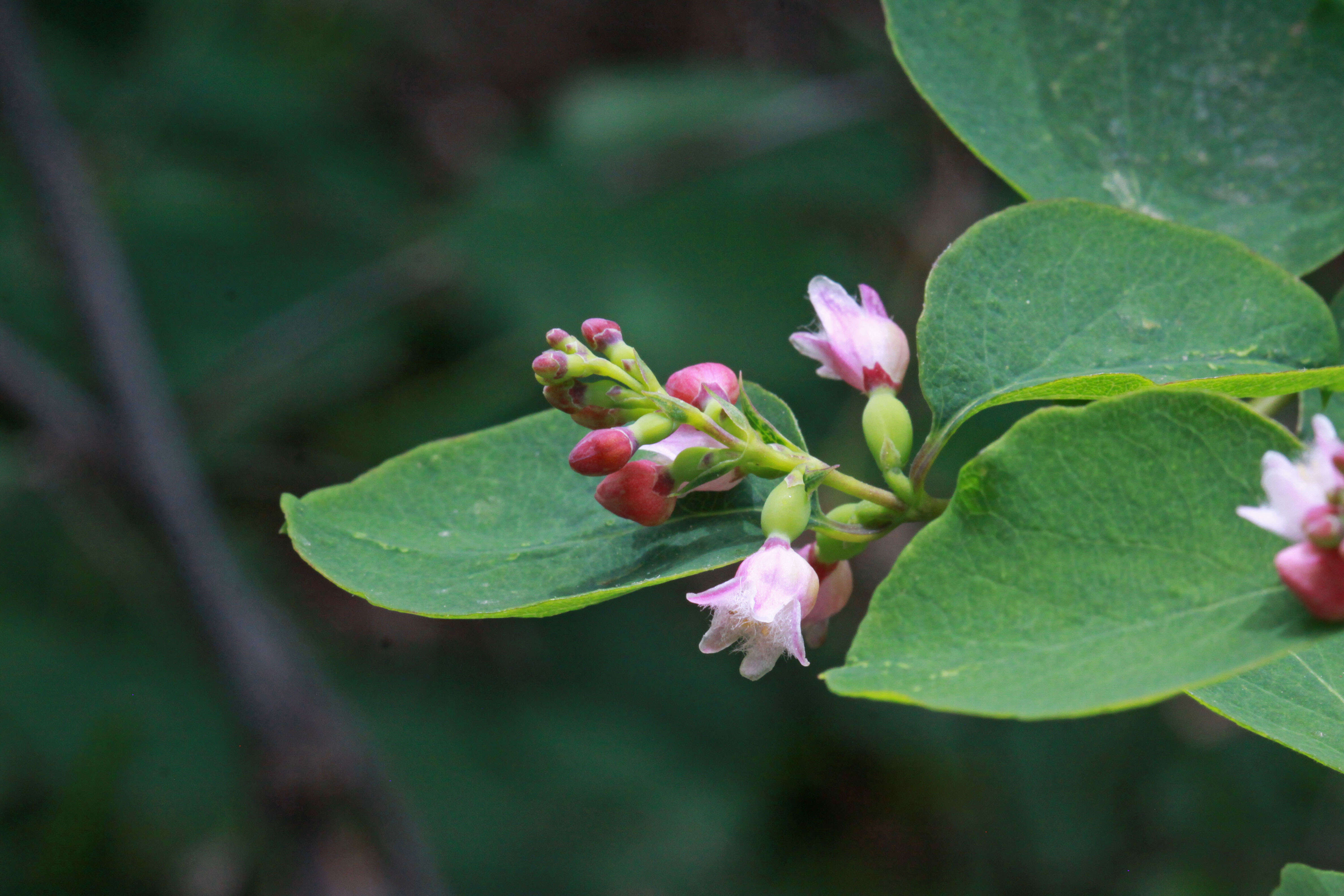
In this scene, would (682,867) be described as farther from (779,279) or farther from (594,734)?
(779,279)

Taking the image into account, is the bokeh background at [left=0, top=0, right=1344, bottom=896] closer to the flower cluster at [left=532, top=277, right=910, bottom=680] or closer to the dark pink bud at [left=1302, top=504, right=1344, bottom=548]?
the flower cluster at [left=532, top=277, right=910, bottom=680]

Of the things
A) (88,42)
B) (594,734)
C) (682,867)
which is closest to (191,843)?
(594,734)

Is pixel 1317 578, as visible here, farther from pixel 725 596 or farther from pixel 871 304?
pixel 871 304

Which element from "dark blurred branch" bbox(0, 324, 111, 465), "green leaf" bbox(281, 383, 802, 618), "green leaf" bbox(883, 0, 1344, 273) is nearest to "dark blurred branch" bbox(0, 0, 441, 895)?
"dark blurred branch" bbox(0, 324, 111, 465)

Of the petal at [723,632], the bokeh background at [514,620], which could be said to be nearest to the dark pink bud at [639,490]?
the petal at [723,632]

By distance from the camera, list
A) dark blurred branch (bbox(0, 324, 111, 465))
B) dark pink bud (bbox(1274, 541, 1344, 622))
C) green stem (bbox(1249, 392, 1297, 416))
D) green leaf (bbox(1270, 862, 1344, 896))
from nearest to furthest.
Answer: dark pink bud (bbox(1274, 541, 1344, 622))
green leaf (bbox(1270, 862, 1344, 896))
green stem (bbox(1249, 392, 1297, 416))
dark blurred branch (bbox(0, 324, 111, 465))

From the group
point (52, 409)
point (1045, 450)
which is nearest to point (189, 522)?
point (52, 409)

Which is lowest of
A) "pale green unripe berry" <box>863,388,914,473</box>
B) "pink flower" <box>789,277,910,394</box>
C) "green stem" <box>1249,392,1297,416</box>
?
"green stem" <box>1249,392,1297,416</box>
